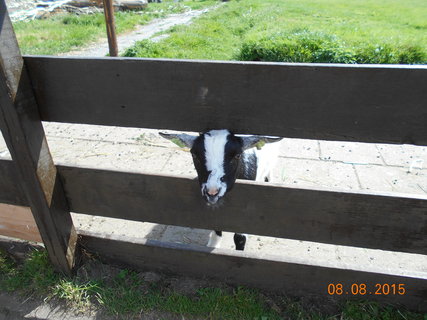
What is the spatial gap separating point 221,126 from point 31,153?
1309 millimetres

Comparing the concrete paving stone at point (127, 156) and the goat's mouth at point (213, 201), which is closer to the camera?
the goat's mouth at point (213, 201)

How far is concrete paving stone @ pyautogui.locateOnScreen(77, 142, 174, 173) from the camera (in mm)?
4889

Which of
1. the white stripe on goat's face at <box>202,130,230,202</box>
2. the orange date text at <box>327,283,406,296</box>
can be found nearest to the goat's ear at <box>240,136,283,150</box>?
the white stripe on goat's face at <box>202,130,230,202</box>

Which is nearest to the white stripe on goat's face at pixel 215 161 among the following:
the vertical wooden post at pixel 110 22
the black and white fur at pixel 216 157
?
the black and white fur at pixel 216 157

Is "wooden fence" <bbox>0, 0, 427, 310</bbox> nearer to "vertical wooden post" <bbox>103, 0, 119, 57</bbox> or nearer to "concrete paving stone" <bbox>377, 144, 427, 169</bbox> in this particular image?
"concrete paving stone" <bbox>377, 144, 427, 169</bbox>

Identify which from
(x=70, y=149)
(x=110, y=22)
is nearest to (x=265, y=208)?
(x=70, y=149)

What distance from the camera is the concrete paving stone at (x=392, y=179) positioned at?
4.20 m

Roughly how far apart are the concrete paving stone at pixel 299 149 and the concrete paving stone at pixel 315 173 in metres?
0.18

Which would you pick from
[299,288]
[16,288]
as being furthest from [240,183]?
[16,288]

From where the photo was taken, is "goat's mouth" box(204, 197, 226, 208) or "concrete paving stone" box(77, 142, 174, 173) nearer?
"goat's mouth" box(204, 197, 226, 208)

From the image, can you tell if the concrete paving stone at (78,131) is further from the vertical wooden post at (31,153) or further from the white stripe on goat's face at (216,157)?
the white stripe on goat's face at (216,157)

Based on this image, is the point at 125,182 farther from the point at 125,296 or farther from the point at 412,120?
the point at 412,120

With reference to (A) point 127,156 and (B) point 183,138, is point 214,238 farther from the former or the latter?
(A) point 127,156

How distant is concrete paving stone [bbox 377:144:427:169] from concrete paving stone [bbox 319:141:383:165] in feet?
0.40
